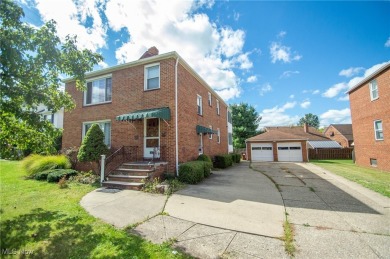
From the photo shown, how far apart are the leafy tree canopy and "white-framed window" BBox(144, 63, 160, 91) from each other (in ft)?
12.4

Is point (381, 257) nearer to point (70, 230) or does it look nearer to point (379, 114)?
point (70, 230)

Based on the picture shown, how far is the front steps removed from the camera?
313 inches

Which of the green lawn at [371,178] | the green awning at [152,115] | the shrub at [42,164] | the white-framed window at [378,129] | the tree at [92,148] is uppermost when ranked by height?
the green awning at [152,115]

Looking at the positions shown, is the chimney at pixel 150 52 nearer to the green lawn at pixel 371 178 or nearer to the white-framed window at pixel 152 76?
the white-framed window at pixel 152 76

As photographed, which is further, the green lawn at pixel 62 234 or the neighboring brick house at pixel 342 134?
the neighboring brick house at pixel 342 134

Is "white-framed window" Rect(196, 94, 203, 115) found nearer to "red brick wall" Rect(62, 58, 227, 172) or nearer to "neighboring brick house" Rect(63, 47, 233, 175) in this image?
"neighboring brick house" Rect(63, 47, 233, 175)

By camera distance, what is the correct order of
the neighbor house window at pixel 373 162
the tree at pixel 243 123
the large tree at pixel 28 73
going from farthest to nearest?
the tree at pixel 243 123, the neighbor house window at pixel 373 162, the large tree at pixel 28 73

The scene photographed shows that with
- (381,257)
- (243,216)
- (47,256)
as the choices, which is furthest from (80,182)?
(381,257)

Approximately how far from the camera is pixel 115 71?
11703 millimetres

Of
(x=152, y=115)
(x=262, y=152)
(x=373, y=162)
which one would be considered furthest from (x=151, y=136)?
(x=262, y=152)

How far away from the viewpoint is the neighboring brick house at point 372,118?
1324 cm

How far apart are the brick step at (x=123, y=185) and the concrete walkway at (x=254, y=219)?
0.42 metres

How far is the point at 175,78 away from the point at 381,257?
9636 millimetres

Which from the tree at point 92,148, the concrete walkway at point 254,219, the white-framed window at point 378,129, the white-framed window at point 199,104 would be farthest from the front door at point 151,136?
the white-framed window at point 378,129
